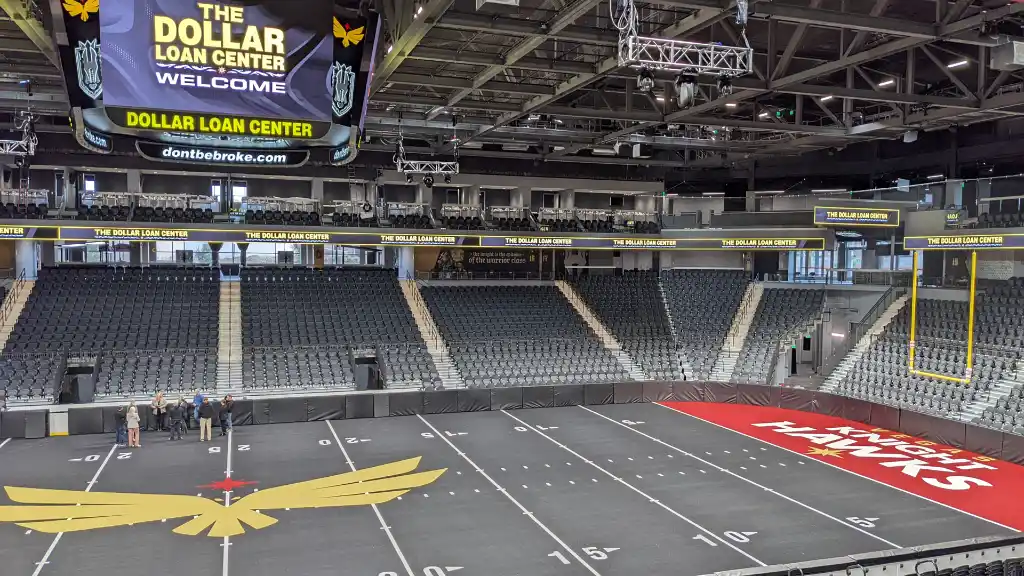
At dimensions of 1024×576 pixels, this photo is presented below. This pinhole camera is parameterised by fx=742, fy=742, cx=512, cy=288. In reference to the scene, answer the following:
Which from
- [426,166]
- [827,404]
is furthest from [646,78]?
[827,404]

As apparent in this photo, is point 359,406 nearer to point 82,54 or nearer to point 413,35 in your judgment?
point 413,35

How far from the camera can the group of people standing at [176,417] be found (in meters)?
20.7

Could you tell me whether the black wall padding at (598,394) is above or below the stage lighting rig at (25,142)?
below

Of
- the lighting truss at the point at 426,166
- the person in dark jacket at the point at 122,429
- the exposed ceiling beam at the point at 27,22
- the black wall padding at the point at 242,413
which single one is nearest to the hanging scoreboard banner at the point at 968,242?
the lighting truss at the point at 426,166

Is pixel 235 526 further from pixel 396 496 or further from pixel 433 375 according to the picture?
pixel 433 375

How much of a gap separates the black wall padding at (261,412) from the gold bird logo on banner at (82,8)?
15.0 metres

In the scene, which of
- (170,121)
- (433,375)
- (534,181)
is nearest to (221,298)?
(433,375)

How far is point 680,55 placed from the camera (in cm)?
1311

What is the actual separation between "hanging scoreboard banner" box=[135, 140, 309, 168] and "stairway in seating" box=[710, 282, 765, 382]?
21.5 meters

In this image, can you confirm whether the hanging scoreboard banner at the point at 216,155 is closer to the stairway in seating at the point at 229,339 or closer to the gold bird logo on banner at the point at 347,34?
the gold bird logo on banner at the point at 347,34

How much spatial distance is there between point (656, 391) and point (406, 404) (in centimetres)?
962

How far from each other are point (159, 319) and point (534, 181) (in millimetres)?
18756

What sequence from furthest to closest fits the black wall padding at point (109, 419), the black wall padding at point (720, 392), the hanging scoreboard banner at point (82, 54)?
the black wall padding at point (720, 392), the black wall padding at point (109, 419), the hanging scoreboard banner at point (82, 54)

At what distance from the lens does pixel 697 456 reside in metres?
20.0
